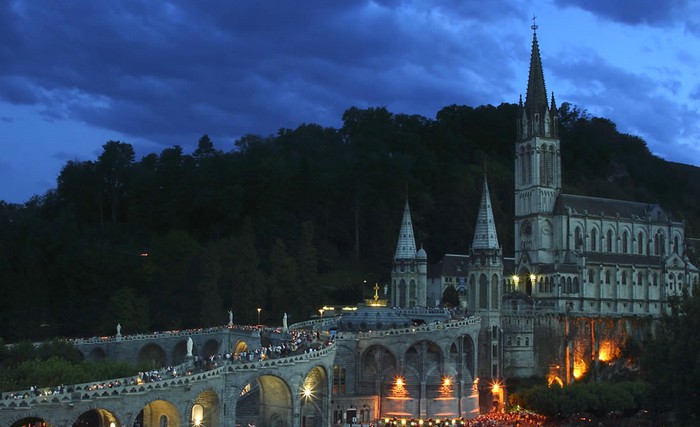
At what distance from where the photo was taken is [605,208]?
98.9m

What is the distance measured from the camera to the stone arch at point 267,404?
59.2 metres

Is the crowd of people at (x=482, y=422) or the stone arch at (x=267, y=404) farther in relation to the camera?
the crowd of people at (x=482, y=422)

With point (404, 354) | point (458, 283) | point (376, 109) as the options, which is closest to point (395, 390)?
point (404, 354)

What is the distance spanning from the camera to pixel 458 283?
97.1 metres

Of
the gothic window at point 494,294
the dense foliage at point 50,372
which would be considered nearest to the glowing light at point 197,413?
the dense foliage at point 50,372

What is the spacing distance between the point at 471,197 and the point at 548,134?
75.9 ft

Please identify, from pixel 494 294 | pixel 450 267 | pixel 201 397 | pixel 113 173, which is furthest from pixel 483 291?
pixel 113 173

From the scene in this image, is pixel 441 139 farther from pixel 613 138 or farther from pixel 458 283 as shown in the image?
pixel 458 283

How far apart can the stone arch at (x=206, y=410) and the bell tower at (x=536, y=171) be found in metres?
48.8

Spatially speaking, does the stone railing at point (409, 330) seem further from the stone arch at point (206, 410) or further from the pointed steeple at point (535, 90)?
the pointed steeple at point (535, 90)

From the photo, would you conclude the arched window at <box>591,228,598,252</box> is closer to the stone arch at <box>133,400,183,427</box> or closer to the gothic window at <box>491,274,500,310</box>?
the gothic window at <box>491,274,500,310</box>

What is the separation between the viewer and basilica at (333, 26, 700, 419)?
72.5 meters

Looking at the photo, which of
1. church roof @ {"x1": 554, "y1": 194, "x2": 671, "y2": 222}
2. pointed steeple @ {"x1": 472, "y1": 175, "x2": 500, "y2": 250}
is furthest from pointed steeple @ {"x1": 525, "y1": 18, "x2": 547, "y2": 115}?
pointed steeple @ {"x1": 472, "y1": 175, "x2": 500, "y2": 250}

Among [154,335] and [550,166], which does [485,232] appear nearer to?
[550,166]
